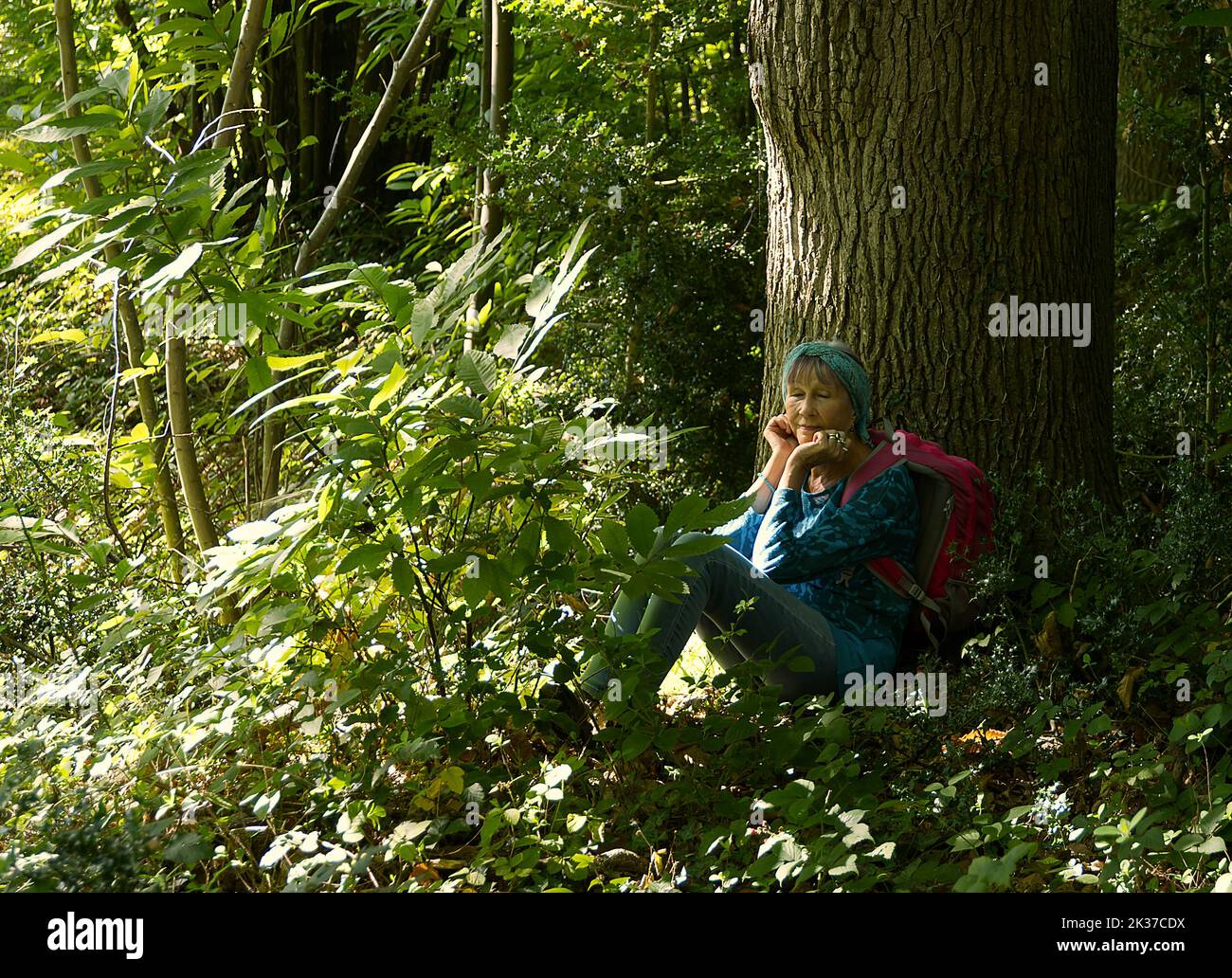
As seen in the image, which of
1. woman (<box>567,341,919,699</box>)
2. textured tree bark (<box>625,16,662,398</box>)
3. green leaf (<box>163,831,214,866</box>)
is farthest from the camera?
textured tree bark (<box>625,16,662,398</box>)

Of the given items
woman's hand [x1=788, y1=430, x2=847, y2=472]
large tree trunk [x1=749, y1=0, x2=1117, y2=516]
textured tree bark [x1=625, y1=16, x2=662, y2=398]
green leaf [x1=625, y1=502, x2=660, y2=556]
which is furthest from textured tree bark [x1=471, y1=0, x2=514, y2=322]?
green leaf [x1=625, y1=502, x2=660, y2=556]

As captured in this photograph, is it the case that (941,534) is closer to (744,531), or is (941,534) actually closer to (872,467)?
(872,467)

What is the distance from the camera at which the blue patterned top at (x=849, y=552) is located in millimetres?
3873

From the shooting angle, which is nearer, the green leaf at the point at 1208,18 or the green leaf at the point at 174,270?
the green leaf at the point at 1208,18

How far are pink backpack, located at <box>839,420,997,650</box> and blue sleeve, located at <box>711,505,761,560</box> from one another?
13.2 inches

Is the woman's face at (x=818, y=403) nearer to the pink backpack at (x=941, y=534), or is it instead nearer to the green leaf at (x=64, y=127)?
the pink backpack at (x=941, y=534)

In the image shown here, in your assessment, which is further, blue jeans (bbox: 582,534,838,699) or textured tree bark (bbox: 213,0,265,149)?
textured tree bark (bbox: 213,0,265,149)

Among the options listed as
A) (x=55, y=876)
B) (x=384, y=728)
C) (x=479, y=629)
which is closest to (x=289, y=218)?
(x=479, y=629)

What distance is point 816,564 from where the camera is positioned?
3.89 meters

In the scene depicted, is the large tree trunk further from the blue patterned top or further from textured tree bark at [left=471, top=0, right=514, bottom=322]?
textured tree bark at [left=471, top=0, right=514, bottom=322]

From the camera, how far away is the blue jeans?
3688 mm

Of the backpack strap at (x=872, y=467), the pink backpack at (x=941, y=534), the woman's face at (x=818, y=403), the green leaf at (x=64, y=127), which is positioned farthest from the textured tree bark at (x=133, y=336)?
Result: the pink backpack at (x=941, y=534)

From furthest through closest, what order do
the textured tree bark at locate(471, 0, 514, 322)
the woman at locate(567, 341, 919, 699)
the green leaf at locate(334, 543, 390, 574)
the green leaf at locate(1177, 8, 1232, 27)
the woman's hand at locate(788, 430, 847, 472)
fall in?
the textured tree bark at locate(471, 0, 514, 322) < the woman's hand at locate(788, 430, 847, 472) < the woman at locate(567, 341, 919, 699) < the green leaf at locate(334, 543, 390, 574) < the green leaf at locate(1177, 8, 1232, 27)

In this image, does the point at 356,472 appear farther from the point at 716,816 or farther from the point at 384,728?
the point at 716,816
